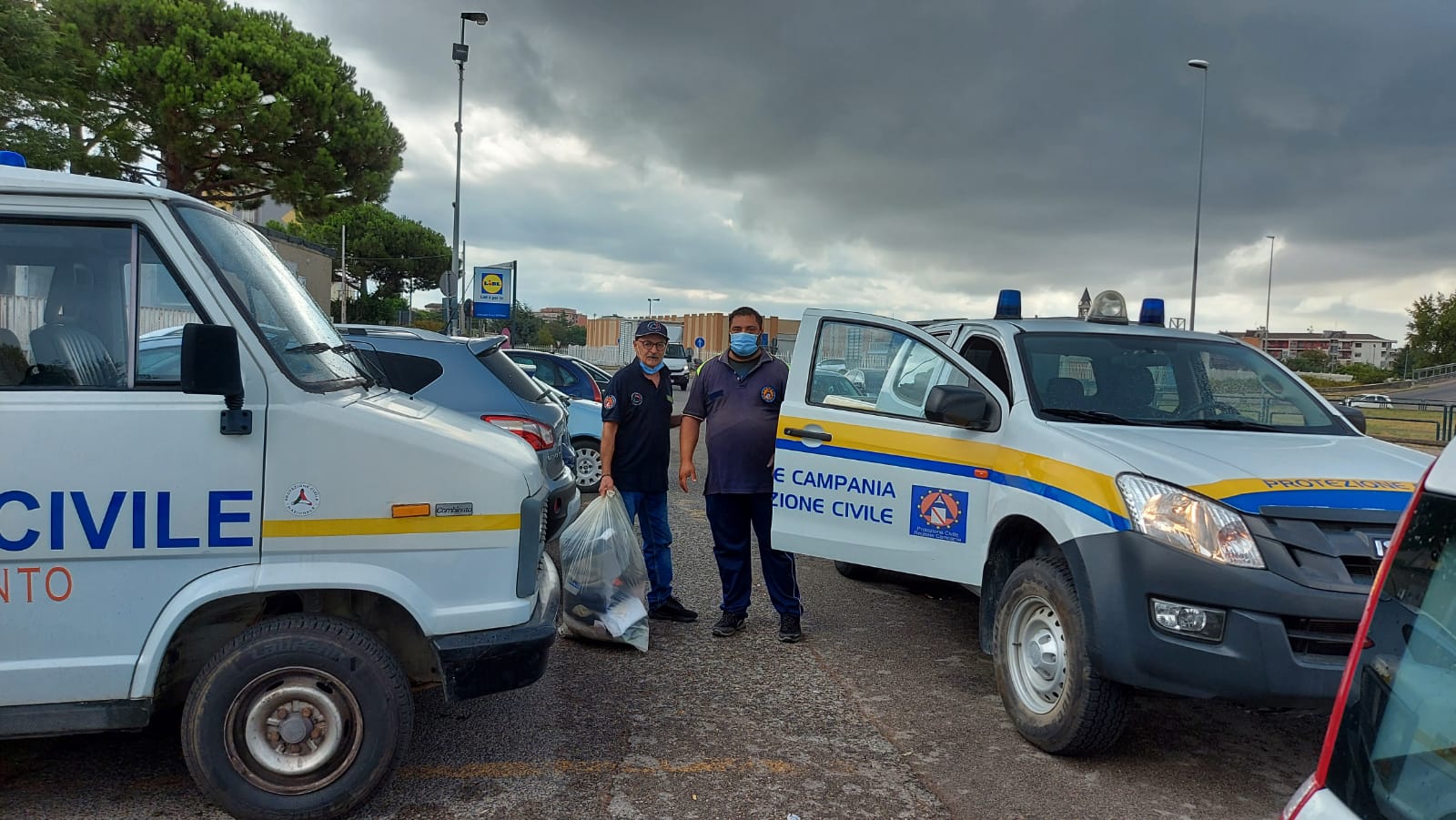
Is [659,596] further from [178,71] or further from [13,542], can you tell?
[178,71]

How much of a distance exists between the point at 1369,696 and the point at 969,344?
431 centimetres

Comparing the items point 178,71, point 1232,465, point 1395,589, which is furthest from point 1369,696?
point 178,71

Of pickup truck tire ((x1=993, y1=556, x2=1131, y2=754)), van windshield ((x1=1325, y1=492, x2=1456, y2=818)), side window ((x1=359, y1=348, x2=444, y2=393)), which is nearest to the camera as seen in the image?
van windshield ((x1=1325, y1=492, x2=1456, y2=818))

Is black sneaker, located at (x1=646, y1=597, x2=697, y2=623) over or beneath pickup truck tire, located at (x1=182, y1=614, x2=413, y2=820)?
beneath

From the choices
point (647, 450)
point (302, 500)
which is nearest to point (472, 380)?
point (647, 450)

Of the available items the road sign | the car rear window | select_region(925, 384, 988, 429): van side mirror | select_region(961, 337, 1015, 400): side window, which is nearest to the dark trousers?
select_region(925, 384, 988, 429): van side mirror

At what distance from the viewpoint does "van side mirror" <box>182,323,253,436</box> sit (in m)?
2.86

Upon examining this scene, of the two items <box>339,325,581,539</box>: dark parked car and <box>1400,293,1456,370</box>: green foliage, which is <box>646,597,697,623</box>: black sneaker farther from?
<box>1400,293,1456,370</box>: green foliage

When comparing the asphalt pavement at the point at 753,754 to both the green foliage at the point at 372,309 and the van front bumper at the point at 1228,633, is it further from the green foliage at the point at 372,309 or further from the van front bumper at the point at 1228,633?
the green foliage at the point at 372,309

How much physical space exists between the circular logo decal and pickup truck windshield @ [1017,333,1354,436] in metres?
3.26

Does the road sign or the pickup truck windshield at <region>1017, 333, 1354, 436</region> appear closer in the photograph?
the pickup truck windshield at <region>1017, 333, 1354, 436</region>

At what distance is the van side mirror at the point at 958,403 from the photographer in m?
4.51

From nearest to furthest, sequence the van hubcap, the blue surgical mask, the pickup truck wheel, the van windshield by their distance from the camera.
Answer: the van windshield → the van hubcap → the blue surgical mask → the pickup truck wheel

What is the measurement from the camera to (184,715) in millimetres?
3113
